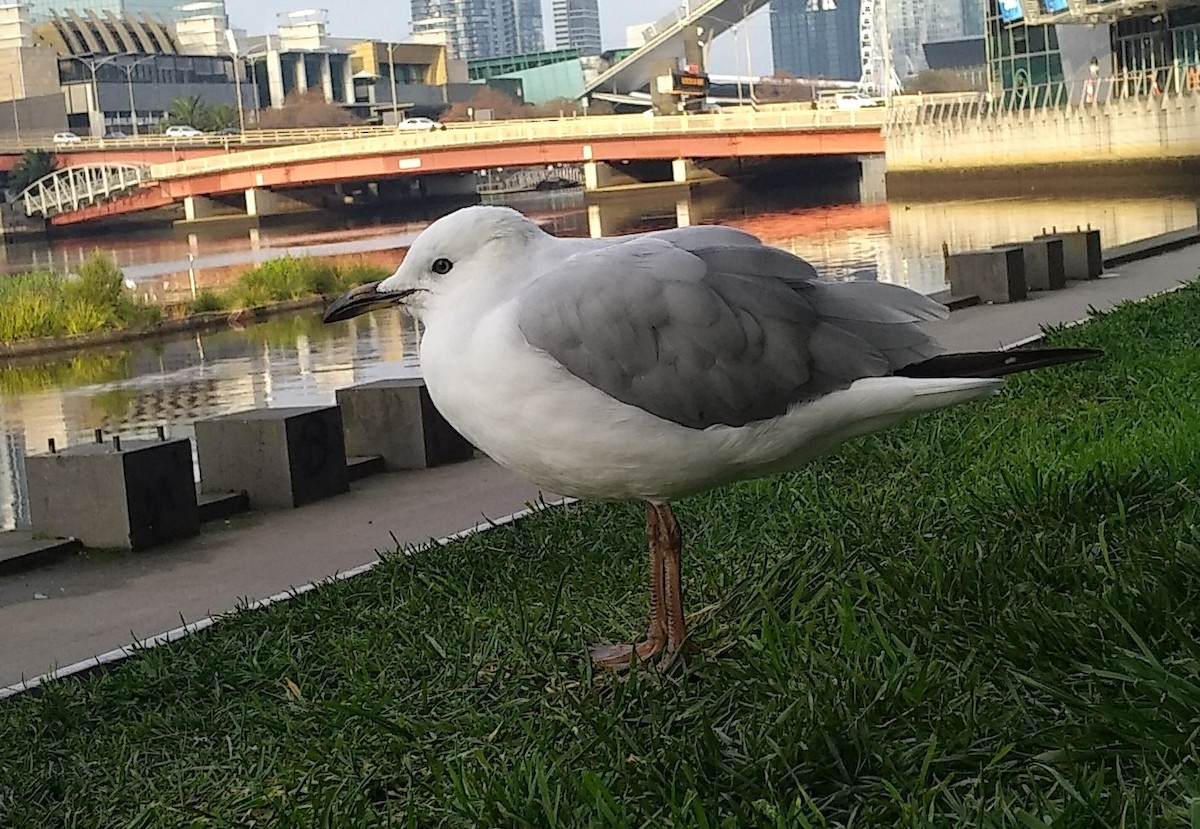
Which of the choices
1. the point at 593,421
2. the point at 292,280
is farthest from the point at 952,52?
the point at 593,421

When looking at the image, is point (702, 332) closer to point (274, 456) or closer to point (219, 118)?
point (274, 456)

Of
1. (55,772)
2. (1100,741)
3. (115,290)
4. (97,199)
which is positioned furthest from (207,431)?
(97,199)

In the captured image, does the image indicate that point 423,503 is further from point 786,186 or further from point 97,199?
point 97,199

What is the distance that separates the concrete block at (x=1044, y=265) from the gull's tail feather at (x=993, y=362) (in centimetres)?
989

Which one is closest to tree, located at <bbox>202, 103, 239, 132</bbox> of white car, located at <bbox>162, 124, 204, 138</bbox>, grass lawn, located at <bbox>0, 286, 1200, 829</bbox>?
white car, located at <bbox>162, 124, 204, 138</bbox>

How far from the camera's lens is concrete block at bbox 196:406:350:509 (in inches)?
269

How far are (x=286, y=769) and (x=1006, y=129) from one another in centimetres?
4366

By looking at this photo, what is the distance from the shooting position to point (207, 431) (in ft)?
22.8

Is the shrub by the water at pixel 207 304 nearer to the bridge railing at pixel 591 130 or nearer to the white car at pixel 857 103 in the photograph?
the bridge railing at pixel 591 130

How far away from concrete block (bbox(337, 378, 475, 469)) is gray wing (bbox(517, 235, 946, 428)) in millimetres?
4229

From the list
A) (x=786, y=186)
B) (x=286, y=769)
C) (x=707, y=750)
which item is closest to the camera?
(x=707, y=750)

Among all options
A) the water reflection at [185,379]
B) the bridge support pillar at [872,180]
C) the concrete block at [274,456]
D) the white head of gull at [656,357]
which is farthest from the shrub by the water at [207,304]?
the bridge support pillar at [872,180]

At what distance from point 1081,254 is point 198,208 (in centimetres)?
5178

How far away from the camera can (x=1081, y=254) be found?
13.5 metres
